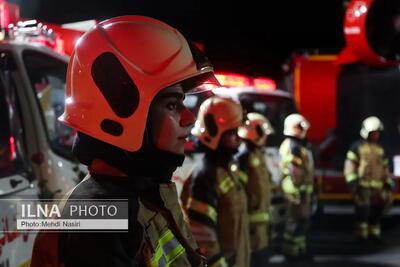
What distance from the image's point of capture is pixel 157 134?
5.43 feet

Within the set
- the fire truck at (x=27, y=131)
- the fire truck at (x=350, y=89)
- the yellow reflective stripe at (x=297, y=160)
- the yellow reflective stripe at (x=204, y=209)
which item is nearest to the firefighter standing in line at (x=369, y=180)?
the fire truck at (x=350, y=89)

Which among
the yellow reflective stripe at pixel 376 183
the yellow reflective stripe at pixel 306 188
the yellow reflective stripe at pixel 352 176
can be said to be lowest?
the yellow reflective stripe at pixel 376 183

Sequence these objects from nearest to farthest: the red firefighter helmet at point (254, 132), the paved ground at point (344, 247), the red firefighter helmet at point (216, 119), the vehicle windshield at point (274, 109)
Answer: the red firefighter helmet at point (216, 119)
the red firefighter helmet at point (254, 132)
the paved ground at point (344, 247)
the vehicle windshield at point (274, 109)

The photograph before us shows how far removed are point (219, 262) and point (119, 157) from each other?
6.02 feet

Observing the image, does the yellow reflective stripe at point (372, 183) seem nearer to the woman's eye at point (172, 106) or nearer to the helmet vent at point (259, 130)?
the helmet vent at point (259, 130)

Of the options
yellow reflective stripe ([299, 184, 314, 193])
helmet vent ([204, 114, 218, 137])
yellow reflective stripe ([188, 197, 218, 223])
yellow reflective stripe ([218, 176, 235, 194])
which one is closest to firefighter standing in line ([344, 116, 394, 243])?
yellow reflective stripe ([299, 184, 314, 193])

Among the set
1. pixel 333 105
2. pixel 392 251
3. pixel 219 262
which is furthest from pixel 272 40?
pixel 219 262

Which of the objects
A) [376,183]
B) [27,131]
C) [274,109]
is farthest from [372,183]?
[27,131]

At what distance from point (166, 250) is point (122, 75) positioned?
1.50ft

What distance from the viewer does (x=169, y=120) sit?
1.66 metres

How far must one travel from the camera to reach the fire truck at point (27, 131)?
2.92 m

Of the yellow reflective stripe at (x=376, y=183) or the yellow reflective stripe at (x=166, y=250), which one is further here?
the yellow reflective stripe at (x=376, y=183)

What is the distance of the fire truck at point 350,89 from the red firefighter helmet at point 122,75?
509cm

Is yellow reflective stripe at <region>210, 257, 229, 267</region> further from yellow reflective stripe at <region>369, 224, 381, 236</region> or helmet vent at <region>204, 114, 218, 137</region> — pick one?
yellow reflective stripe at <region>369, 224, 381, 236</region>
